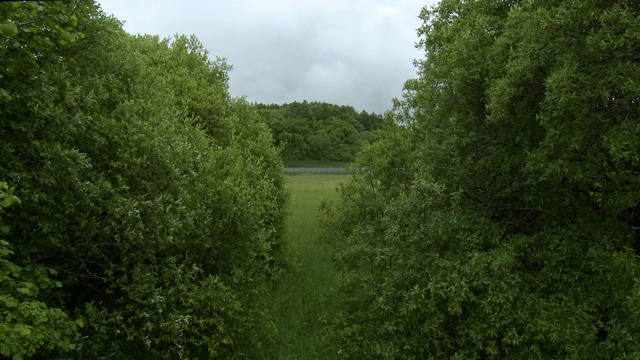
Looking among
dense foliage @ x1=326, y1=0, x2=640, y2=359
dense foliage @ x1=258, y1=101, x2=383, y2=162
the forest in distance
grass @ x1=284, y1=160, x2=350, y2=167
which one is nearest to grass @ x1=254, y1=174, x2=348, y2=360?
the forest in distance

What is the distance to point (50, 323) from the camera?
550 centimetres

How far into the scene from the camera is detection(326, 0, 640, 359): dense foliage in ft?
18.6

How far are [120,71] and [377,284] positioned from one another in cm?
629

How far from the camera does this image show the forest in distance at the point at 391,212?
225 inches

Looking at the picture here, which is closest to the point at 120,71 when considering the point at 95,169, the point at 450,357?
the point at 95,169

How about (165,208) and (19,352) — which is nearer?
(19,352)

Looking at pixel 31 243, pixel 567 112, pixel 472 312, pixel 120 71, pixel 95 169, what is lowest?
pixel 472 312

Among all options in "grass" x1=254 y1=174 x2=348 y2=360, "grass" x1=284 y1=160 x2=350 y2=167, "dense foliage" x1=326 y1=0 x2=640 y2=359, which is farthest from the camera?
"grass" x1=284 y1=160 x2=350 y2=167

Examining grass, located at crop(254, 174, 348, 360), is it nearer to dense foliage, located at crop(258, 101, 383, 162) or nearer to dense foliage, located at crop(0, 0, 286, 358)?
dense foliage, located at crop(0, 0, 286, 358)

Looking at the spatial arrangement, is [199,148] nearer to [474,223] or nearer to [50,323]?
[50,323]

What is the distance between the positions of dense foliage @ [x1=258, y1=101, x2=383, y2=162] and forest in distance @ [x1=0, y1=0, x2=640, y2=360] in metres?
82.8

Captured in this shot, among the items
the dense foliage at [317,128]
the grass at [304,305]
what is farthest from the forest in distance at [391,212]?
the dense foliage at [317,128]

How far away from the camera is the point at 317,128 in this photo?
104m

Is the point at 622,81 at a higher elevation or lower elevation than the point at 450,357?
higher
